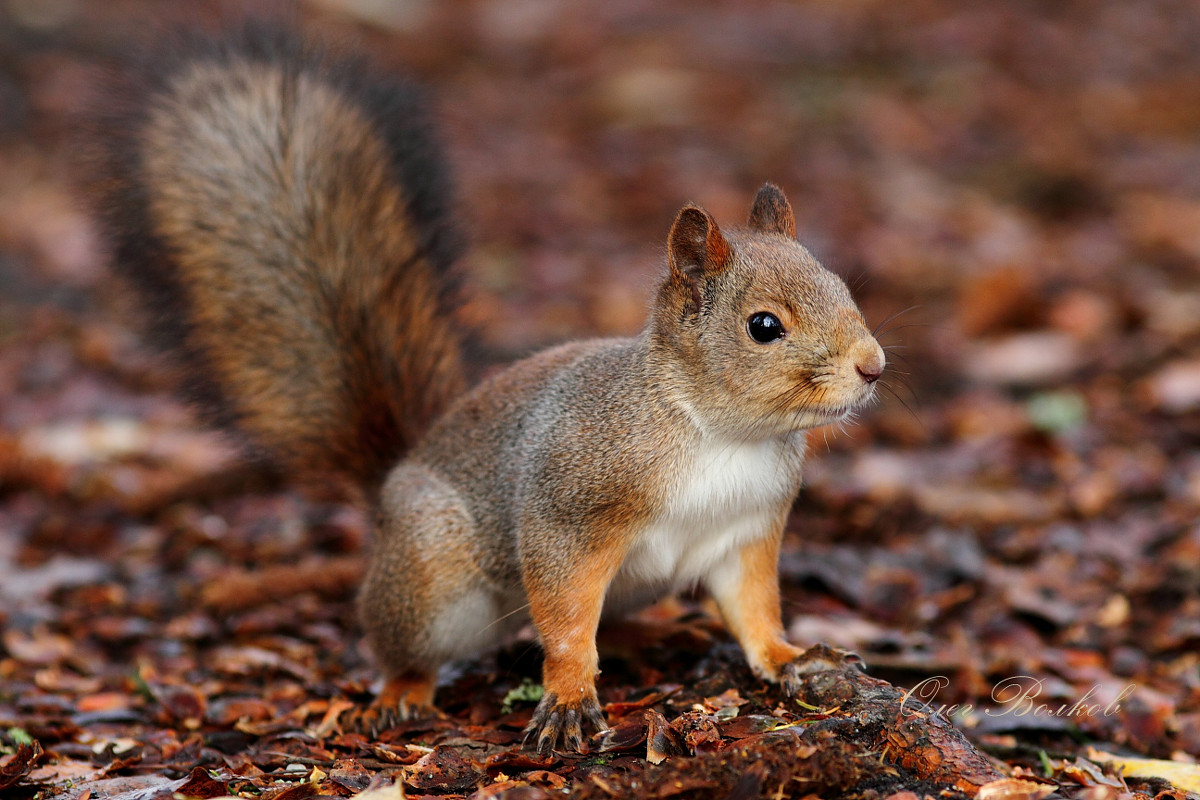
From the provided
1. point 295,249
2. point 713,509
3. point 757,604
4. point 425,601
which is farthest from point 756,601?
point 295,249

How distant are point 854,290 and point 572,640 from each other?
1358 mm

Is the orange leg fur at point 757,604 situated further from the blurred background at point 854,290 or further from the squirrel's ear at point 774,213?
the squirrel's ear at point 774,213

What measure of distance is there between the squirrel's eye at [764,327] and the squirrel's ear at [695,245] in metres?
0.20

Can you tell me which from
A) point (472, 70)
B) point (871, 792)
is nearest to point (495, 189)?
point (472, 70)

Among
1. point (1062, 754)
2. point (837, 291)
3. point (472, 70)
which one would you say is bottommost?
point (1062, 754)

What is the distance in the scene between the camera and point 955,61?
1073cm

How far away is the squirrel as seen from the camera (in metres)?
3.00

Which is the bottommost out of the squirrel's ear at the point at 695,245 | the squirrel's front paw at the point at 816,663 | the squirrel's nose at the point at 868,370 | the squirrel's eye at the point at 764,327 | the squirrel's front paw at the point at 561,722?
the squirrel's front paw at the point at 561,722

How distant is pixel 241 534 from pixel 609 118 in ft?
19.6

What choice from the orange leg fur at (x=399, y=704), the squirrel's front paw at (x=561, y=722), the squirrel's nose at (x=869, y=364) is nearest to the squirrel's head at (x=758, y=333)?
the squirrel's nose at (x=869, y=364)

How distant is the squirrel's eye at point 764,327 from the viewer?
2936 millimetres

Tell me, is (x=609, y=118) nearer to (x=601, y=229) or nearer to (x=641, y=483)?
(x=601, y=229)

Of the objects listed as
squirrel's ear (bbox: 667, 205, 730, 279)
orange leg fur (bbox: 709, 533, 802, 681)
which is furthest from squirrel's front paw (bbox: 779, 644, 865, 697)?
squirrel's ear (bbox: 667, 205, 730, 279)

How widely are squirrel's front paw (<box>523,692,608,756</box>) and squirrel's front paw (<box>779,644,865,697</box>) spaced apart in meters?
0.50
